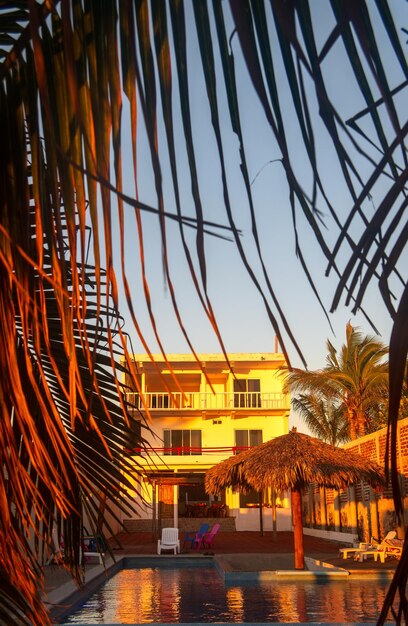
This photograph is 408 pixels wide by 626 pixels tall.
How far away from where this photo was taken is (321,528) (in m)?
27.2

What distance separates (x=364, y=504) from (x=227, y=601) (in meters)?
11.1

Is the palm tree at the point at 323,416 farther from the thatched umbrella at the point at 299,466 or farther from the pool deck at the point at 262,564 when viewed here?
the thatched umbrella at the point at 299,466

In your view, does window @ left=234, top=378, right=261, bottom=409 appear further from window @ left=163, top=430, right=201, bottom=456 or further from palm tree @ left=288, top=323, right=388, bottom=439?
palm tree @ left=288, top=323, right=388, bottom=439

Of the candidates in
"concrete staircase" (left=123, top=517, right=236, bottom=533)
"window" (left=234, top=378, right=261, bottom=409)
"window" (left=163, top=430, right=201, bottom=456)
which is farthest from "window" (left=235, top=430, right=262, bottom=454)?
"concrete staircase" (left=123, top=517, right=236, bottom=533)

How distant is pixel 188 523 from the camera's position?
30156mm

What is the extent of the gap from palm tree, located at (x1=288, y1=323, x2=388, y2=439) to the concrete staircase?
668cm

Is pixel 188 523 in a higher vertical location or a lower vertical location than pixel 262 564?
higher

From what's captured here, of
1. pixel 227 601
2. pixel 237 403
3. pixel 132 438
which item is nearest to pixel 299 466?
pixel 227 601

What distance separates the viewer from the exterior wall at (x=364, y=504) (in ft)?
55.8

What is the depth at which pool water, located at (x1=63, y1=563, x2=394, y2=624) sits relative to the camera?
365 inches

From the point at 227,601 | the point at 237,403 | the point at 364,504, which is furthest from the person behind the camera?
the point at 237,403

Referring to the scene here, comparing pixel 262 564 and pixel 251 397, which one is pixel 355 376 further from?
pixel 262 564

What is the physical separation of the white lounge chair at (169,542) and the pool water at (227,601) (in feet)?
14.5

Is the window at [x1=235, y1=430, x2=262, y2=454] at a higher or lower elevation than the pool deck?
higher
